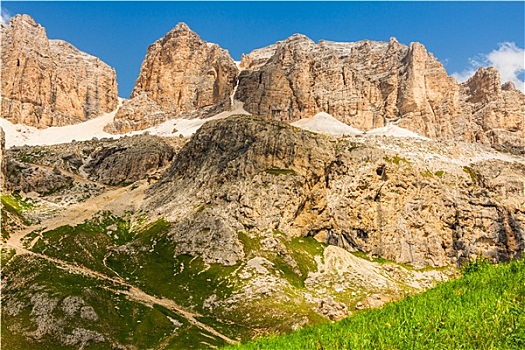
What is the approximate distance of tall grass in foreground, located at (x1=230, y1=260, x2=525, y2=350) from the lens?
10.0m

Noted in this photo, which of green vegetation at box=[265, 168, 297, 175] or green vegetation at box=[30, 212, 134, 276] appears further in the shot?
green vegetation at box=[265, 168, 297, 175]

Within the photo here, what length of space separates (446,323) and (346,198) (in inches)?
6365

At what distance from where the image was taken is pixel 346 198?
558 feet

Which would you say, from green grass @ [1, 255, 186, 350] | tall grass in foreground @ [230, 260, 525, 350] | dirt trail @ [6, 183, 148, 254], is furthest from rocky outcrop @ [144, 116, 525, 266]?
tall grass in foreground @ [230, 260, 525, 350]

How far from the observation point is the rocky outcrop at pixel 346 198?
159 m

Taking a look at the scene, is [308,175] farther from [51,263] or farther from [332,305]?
[51,263]

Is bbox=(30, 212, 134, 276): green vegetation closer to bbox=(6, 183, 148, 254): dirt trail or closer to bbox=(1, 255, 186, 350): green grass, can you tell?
bbox=(6, 183, 148, 254): dirt trail

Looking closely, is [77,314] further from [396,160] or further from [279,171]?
[396,160]

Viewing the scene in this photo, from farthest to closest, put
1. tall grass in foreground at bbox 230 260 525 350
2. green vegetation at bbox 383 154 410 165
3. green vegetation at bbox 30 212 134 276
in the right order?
green vegetation at bbox 383 154 410 165 → green vegetation at bbox 30 212 134 276 → tall grass in foreground at bbox 230 260 525 350

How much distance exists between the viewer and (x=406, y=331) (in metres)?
10.9

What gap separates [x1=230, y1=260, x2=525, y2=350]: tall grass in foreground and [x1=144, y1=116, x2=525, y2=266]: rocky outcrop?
134712 millimetres

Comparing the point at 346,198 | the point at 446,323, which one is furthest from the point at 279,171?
the point at 446,323

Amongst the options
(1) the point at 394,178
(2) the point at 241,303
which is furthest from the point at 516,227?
(2) the point at 241,303

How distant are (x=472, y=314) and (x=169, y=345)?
98846 millimetres
